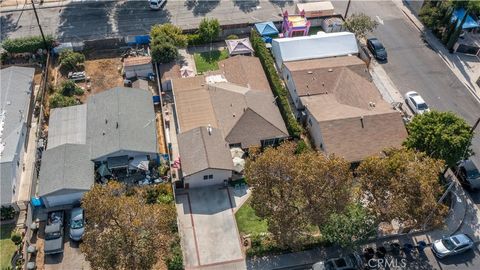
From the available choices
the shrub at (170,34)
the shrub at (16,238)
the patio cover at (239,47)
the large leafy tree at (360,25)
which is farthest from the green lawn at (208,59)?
the shrub at (16,238)

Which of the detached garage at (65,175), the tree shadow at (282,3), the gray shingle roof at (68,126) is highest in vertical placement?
the tree shadow at (282,3)

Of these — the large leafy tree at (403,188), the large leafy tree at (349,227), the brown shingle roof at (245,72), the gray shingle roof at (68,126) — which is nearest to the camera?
the large leafy tree at (403,188)

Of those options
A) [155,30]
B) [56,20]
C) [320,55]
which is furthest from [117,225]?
[56,20]

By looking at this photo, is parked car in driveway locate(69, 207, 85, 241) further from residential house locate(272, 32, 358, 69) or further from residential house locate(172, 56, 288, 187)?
residential house locate(272, 32, 358, 69)

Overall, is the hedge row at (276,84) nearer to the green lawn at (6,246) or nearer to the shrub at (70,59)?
the shrub at (70,59)

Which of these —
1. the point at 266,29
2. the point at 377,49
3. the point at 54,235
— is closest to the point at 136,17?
the point at 266,29

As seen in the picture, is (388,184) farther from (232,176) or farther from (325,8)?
(325,8)

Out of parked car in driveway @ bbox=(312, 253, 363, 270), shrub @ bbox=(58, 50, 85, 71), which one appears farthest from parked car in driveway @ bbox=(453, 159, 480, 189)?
shrub @ bbox=(58, 50, 85, 71)
